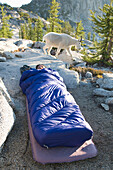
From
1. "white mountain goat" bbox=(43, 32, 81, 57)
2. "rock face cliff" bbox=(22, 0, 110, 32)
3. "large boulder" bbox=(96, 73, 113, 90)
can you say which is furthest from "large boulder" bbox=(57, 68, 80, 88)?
"rock face cliff" bbox=(22, 0, 110, 32)

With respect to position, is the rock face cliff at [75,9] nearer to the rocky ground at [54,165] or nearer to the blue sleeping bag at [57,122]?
the rocky ground at [54,165]

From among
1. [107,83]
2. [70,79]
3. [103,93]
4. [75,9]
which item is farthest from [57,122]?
[75,9]

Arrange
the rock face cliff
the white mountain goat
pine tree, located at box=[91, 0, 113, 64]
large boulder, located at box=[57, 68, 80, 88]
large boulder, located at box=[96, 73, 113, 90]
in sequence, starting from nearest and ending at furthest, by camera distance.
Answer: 1. large boulder, located at box=[96, 73, 113, 90]
2. large boulder, located at box=[57, 68, 80, 88]
3. the white mountain goat
4. pine tree, located at box=[91, 0, 113, 64]
5. the rock face cliff

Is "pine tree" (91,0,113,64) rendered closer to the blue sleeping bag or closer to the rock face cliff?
the blue sleeping bag

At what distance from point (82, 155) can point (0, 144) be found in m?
1.48

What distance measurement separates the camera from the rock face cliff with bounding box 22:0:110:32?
110m

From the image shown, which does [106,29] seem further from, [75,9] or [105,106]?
[75,9]

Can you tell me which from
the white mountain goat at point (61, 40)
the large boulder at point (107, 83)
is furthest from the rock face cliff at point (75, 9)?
the large boulder at point (107, 83)

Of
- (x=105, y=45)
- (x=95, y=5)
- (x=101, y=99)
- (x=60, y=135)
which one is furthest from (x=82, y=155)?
(x=95, y=5)

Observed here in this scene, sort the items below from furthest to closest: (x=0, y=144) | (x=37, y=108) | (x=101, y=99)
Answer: (x=101, y=99), (x=37, y=108), (x=0, y=144)

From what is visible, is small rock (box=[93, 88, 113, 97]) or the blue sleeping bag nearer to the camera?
the blue sleeping bag

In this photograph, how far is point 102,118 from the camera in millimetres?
3756

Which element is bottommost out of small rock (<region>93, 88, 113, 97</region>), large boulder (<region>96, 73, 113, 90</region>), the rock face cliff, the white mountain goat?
small rock (<region>93, 88, 113, 97</region>)

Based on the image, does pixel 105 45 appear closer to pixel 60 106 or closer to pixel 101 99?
pixel 101 99
